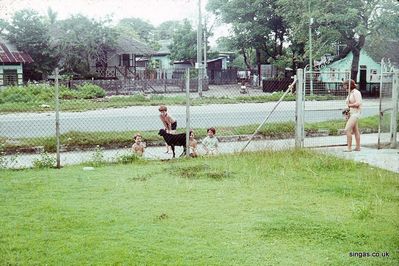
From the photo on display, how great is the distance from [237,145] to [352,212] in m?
6.58

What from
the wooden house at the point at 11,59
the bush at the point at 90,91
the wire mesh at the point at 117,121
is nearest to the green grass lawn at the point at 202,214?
the wire mesh at the point at 117,121

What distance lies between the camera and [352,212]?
6008 millimetres

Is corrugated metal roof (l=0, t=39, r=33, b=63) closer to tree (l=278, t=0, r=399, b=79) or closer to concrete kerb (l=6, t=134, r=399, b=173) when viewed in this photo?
tree (l=278, t=0, r=399, b=79)

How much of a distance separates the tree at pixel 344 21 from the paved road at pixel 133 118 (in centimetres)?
1046

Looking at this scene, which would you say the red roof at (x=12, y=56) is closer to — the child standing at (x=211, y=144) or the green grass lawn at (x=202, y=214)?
the child standing at (x=211, y=144)

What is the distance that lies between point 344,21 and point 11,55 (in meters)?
23.0

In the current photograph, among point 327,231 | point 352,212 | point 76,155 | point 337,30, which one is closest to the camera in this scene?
point 327,231

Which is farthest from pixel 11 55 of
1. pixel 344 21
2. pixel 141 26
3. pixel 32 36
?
pixel 141 26

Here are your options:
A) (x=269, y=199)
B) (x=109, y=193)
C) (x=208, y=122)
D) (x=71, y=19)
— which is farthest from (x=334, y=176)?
(x=71, y=19)

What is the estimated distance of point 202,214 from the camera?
19.5 ft

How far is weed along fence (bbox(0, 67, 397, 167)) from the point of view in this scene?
11.1 metres

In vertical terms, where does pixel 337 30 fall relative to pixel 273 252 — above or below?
above

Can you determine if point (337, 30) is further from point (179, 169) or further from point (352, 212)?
point (352, 212)

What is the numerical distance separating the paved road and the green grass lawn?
6.30m
